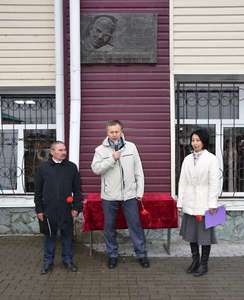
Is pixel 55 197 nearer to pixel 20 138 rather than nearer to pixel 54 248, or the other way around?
pixel 54 248

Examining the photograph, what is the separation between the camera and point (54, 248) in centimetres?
592

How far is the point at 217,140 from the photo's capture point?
7609mm

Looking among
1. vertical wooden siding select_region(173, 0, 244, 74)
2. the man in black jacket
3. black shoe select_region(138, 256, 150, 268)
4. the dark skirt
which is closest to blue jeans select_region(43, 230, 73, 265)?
the man in black jacket

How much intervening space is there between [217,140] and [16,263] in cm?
348

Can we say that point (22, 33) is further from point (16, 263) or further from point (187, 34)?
point (16, 263)

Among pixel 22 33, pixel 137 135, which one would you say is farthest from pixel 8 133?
pixel 137 135

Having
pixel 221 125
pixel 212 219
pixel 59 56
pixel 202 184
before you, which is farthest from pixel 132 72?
pixel 212 219

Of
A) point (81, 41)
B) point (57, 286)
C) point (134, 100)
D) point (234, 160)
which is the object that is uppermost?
point (81, 41)

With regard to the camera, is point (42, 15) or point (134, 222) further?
point (42, 15)

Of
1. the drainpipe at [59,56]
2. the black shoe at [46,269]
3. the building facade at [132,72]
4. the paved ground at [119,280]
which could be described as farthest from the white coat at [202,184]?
the drainpipe at [59,56]

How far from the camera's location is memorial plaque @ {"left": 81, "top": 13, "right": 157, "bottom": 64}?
285 inches

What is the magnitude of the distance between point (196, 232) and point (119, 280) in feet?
3.40

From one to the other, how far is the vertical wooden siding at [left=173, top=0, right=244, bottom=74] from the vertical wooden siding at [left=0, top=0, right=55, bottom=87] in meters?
1.89

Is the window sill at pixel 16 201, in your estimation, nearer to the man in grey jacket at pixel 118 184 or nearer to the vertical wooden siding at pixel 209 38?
the man in grey jacket at pixel 118 184
